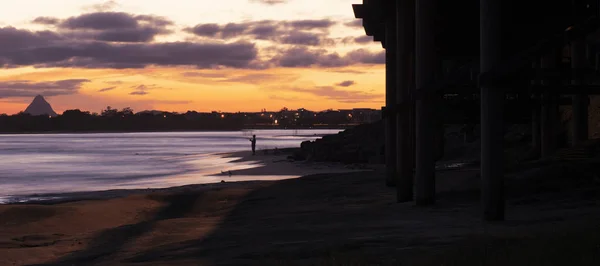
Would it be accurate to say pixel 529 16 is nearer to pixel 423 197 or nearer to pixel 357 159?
pixel 423 197

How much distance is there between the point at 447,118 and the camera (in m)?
19.3

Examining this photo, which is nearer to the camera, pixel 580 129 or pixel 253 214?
pixel 253 214

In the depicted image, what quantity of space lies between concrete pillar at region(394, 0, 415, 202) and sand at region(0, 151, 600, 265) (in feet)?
2.10

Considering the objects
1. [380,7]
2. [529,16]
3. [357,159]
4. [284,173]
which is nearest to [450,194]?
[529,16]

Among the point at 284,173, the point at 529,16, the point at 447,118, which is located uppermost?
the point at 529,16

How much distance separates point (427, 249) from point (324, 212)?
709 cm

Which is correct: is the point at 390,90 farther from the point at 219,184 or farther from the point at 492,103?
the point at 219,184

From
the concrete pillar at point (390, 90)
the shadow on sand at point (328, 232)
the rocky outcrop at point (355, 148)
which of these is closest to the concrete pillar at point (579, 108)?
the concrete pillar at point (390, 90)

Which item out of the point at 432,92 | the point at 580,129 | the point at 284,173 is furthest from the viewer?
the point at 284,173

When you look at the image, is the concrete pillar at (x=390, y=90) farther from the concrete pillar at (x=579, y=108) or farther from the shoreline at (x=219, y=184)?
the shoreline at (x=219, y=184)

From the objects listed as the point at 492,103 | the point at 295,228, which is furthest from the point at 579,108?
the point at 295,228

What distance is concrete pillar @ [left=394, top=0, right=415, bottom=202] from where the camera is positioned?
16.8 metres

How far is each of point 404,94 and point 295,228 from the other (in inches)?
257

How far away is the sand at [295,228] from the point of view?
891 cm
